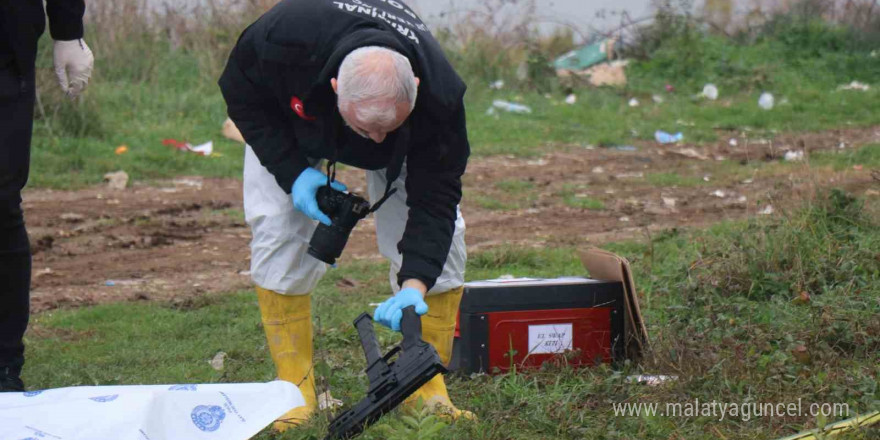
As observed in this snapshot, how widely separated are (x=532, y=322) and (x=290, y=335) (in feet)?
2.87

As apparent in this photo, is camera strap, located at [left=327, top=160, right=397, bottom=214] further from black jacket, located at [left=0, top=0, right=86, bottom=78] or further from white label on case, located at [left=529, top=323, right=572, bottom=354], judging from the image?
black jacket, located at [left=0, top=0, right=86, bottom=78]

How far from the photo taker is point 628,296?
3.48 metres

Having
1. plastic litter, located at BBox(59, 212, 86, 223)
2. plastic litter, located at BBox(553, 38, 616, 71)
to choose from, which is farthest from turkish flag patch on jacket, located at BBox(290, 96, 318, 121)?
plastic litter, located at BBox(553, 38, 616, 71)

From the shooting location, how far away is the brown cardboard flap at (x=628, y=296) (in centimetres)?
347

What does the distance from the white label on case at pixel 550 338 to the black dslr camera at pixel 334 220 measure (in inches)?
36.0

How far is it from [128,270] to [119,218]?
105 centimetres

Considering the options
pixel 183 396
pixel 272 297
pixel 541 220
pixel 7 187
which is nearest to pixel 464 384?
pixel 272 297

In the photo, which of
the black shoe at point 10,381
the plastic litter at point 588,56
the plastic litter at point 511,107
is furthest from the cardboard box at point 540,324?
the plastic litter at point 588,56

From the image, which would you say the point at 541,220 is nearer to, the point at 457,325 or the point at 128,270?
the point at 128,270

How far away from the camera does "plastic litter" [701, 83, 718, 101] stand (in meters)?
10.7

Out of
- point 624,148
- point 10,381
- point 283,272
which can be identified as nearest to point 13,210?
point 10,381

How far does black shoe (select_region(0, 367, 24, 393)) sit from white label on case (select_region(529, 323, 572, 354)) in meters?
1.69

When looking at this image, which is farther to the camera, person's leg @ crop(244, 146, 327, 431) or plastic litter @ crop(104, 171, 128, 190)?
plastic litter @ crop(104, 171, 128, 190)

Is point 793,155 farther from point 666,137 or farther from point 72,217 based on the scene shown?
point 72,217
